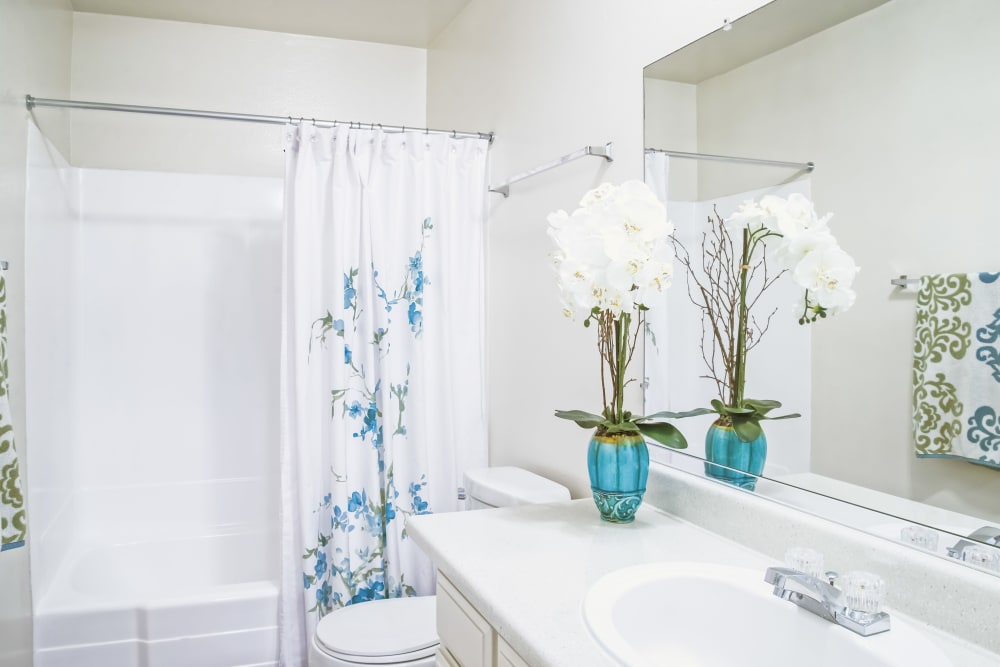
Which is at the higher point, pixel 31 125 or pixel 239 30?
pixel 239 30

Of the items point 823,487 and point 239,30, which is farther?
point 239,30

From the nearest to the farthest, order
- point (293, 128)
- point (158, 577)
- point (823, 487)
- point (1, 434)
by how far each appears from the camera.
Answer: point (823, 487)
point (1, 434)
point (293, 128)
point (158, 577)

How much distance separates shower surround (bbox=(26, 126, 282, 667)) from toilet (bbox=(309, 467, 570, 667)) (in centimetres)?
109

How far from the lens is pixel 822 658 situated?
94 cm

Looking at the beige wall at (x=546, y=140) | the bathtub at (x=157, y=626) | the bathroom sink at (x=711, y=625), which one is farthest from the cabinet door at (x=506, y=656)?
the bathtub at (x=157, y=626)

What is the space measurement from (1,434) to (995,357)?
1871mm

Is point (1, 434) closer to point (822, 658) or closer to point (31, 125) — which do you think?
point (31, 125)

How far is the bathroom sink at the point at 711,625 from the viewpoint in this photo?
915 millimetres

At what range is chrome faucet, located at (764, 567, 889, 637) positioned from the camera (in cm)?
91

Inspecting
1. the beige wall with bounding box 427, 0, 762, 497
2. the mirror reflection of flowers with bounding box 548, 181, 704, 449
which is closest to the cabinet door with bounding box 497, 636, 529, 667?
the mirror reflection of flowers with bounding box 548, 181, 704, 449

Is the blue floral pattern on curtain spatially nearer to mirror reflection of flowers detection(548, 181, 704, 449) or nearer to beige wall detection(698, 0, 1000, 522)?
mirror reflection of flowers detection(548, 181, 704, 449)

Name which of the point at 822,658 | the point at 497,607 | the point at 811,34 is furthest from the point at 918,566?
the point at 811,34

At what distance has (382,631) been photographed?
6.35 feet

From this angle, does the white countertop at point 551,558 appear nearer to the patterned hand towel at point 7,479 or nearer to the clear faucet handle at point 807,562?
the clear faucet handle at point 807,562
